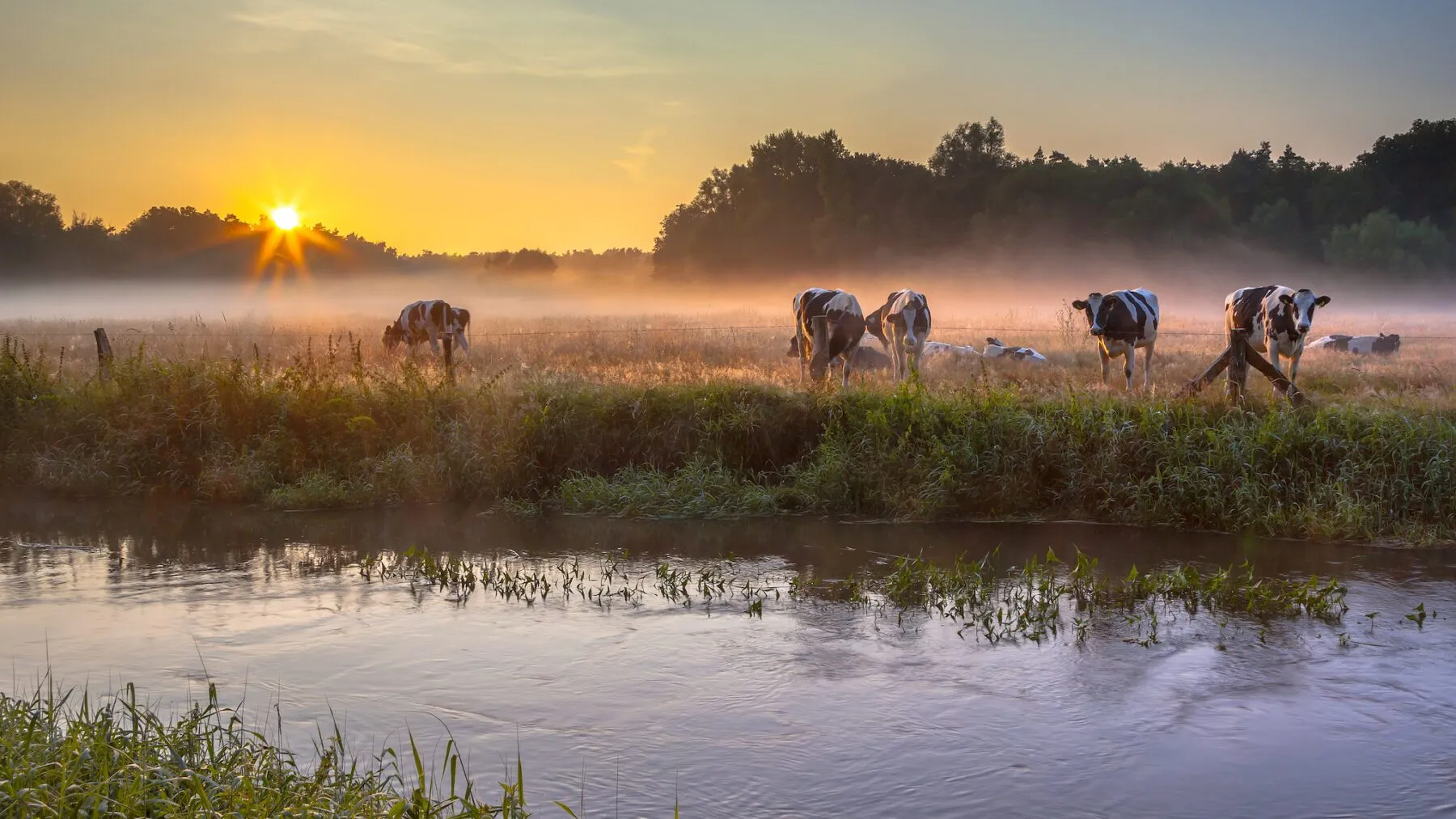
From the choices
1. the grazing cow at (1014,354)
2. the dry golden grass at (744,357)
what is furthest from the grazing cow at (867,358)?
the grazing cow at (1014,354)

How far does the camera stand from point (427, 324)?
79.4ft

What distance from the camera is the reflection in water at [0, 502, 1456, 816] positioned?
207 inches

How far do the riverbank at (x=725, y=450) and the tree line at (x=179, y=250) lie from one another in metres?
58.1

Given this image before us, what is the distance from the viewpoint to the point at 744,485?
38.3 feet

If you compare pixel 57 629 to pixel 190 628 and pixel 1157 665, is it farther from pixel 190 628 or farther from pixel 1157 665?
pixel 1157 665

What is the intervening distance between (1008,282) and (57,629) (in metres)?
56.1

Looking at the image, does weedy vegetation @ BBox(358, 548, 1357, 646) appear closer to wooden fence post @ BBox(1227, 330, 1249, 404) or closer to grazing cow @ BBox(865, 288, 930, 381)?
wooden fence post @ BBox(1227, 330, 1249, 404)

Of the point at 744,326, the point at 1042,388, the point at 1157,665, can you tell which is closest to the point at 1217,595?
the point at 1157,665

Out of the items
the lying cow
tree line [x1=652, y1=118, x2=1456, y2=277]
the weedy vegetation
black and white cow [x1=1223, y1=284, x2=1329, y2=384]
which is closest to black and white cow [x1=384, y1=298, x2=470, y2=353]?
the lying cow

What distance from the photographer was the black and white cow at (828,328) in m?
16.5

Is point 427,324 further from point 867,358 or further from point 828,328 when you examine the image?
point 828,328

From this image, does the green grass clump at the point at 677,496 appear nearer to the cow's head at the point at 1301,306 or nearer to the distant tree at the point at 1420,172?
the cow's head at the point at 1301,306

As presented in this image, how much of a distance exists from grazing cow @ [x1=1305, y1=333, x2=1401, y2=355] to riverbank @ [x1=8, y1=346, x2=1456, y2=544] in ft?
38.4

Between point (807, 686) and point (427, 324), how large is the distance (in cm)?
1926
